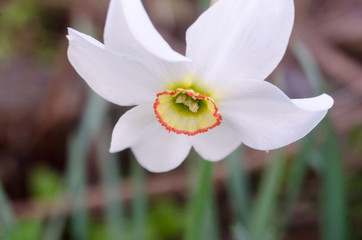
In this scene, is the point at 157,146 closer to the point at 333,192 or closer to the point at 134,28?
the point at 134,28

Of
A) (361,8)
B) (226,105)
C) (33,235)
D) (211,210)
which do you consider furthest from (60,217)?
(361,8)

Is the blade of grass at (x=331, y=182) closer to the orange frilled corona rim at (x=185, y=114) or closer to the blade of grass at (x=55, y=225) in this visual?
the orange frilled corona rim at (x=185, y=114)

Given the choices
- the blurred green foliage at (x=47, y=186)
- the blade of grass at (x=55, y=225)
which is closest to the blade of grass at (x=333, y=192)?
the blade of grass at (x=55, y=225)

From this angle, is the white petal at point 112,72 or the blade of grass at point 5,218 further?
the blade of grass at point 5,218

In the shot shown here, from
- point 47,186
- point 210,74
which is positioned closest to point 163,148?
point 210,74

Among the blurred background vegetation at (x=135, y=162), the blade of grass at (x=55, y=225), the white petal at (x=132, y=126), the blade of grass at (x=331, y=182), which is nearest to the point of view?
the white petal at (x=132, y=126)

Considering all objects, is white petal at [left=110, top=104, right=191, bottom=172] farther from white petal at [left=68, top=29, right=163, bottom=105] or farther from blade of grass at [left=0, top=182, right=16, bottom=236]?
blade of grass at [left=0, top=182, right=16, bottom=236]
